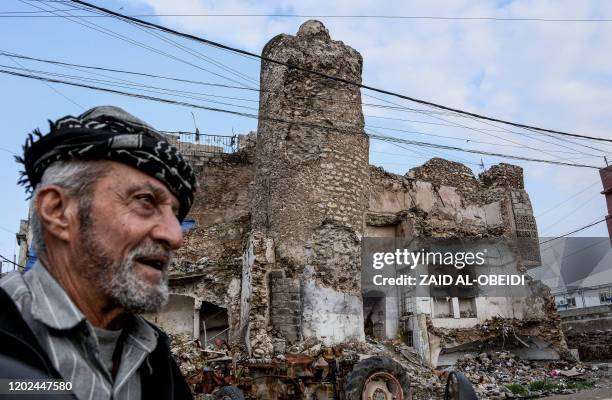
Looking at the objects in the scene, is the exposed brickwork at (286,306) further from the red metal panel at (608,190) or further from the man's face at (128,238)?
the red metal panel at (608,190)

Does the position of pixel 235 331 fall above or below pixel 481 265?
below

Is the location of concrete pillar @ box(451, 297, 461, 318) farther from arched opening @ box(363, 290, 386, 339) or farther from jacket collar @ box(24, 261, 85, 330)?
jacket collar @ box(24, 261, 85, 330)

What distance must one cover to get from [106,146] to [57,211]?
8.7 inches

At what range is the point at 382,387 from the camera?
770 cm

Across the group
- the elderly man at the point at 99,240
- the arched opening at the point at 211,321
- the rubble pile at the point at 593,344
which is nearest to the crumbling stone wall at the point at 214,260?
the arched opening at the point at 211,321

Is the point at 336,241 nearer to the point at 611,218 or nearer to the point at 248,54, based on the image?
the point at 248,54

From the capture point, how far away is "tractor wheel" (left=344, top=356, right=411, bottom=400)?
7441 millimetres

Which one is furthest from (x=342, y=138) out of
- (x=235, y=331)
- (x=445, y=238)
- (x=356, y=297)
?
(x=445, y=238)

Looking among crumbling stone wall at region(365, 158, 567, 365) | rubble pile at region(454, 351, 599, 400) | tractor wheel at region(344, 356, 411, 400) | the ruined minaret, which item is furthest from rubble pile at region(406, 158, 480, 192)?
tractor wheel at region(344, 356, 411, 400)

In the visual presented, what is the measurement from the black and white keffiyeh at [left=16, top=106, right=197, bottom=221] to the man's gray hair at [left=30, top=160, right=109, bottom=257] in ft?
0.07

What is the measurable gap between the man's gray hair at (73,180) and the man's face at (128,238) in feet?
0.05

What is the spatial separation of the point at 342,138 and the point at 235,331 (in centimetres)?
531

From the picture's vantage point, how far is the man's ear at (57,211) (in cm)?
135

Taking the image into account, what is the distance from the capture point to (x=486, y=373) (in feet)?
43.7
